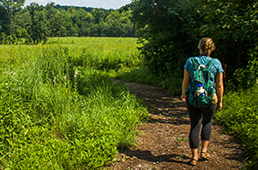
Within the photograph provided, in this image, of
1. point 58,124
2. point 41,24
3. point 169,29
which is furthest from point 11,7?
point 58,124

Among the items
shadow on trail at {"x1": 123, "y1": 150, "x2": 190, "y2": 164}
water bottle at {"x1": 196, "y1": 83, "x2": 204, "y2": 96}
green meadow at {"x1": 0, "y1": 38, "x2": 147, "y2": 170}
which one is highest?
water bottle at {"x1": 196, "y1": 83, "x2": 204, "y2": 96}

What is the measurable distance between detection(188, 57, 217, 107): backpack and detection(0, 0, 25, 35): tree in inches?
2284

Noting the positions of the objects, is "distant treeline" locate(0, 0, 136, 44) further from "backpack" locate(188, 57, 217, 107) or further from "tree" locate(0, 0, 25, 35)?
"backpack" locate(188, 57, 217, 107)

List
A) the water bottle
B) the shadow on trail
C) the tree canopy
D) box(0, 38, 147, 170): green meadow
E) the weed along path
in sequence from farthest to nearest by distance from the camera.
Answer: the tree canopy, the shadow on trail, the weed along path, box(0, 38, 147, 170): green meadow, the water bottle

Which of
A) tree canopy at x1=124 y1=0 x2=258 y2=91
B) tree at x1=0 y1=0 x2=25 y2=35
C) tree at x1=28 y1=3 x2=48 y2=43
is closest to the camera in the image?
tree canopy at x1=124 y1=0 x2=258 y2=91

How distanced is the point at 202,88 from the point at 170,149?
4.46 feet

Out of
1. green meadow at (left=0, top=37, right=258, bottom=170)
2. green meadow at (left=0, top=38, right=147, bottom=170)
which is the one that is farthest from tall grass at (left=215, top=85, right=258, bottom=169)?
green meadow at (left=0, top=38, right=147, bottom=170)

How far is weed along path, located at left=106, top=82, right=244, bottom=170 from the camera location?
10.5 ft

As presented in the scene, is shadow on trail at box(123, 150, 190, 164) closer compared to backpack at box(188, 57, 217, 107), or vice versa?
backpack at box(188, 57, 217, 107)

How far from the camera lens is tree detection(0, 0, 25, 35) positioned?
51844 millimetres

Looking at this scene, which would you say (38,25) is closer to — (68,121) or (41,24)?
(41,24)

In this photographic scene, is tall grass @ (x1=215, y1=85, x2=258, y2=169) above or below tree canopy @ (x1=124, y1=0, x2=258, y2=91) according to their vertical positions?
below

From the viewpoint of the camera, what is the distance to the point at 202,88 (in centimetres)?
288

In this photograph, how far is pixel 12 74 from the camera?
168 inches
